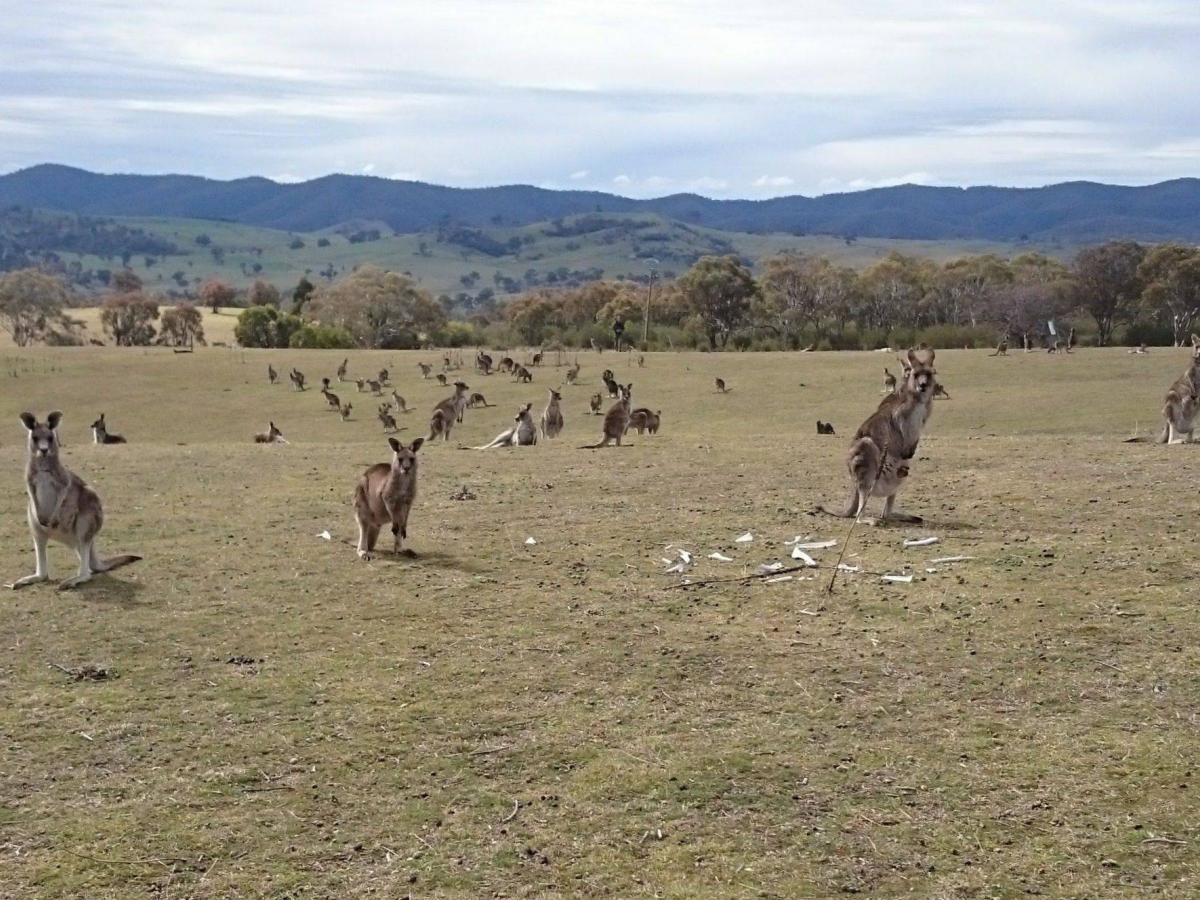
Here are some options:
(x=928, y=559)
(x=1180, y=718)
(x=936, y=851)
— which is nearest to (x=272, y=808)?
(x=936, y=851)

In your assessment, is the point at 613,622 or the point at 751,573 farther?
the point at 751,573

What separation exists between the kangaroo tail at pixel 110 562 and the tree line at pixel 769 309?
57750 millimetres

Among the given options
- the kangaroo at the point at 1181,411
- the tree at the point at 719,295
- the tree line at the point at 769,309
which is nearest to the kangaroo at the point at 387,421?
the kangaroo at the point at 1181,411

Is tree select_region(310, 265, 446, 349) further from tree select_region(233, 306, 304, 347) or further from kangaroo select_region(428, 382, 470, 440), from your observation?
kangaroo select_region(428, 382, 470, 440)

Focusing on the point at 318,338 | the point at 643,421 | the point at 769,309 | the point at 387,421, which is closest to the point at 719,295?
the point at 769,309

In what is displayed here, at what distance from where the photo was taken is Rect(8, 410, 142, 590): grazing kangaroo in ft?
35.5

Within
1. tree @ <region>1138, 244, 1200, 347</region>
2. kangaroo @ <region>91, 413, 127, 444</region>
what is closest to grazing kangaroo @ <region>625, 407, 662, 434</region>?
kangaroo @ <region>91, 413, 127, 444</region>

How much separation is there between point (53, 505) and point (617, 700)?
585cm

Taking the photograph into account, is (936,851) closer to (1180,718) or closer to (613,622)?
(1180,718)

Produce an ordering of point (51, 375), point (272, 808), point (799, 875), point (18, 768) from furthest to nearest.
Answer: point (51, 375), point (18, 768), point (272, 808), point (799, 875)

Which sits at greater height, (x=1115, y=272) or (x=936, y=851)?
(x=1115, y=272)

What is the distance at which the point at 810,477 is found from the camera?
1644 centimetres

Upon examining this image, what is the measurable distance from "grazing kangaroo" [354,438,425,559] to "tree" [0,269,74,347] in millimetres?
86295

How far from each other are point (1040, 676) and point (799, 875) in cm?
321
